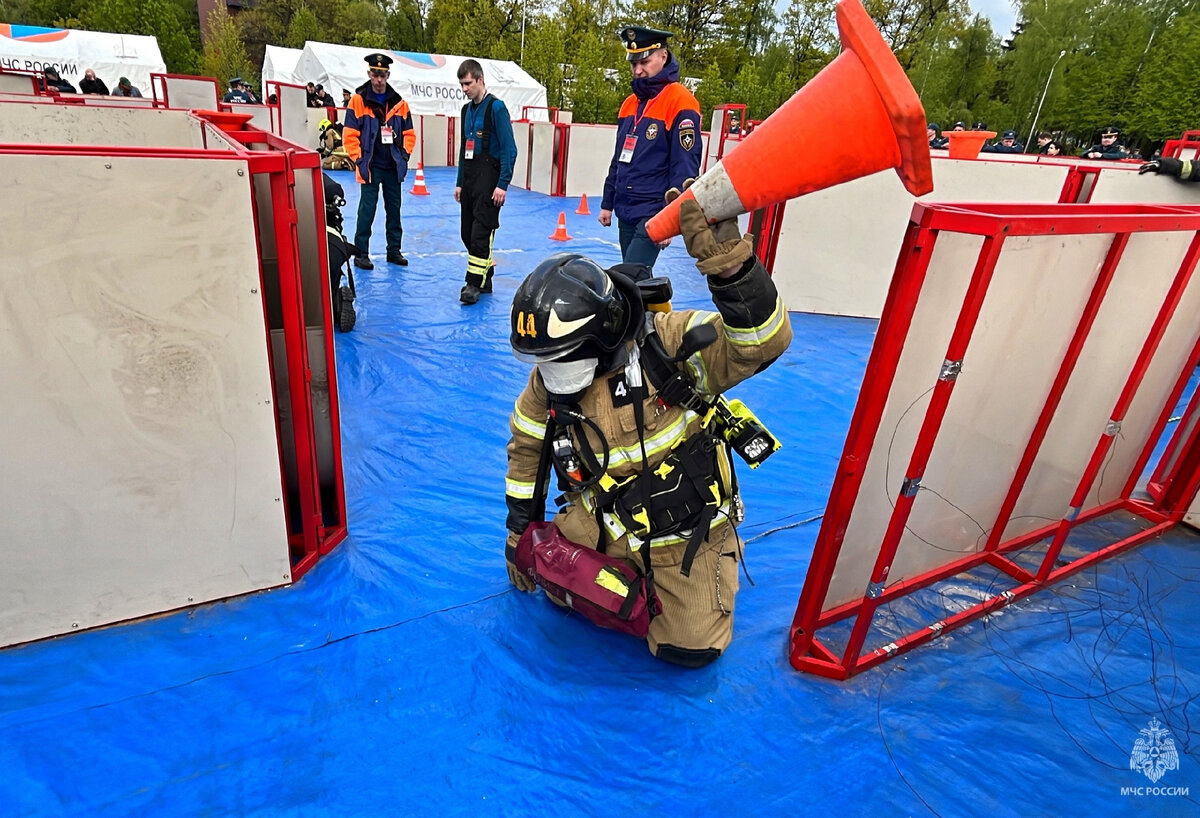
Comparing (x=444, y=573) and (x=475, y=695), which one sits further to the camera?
(x=444, y=573)

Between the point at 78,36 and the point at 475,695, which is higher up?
the point at 78,36

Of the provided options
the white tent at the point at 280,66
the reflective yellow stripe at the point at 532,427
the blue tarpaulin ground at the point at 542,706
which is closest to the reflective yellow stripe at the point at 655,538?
the reflective yellow stripe at the point at 532,427

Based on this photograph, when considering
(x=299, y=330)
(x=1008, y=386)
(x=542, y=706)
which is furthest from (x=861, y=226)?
(x=542, y=706)

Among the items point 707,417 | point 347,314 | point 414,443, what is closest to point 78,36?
point 347,314

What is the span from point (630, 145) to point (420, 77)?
2274 cm

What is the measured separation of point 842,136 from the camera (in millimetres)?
1622

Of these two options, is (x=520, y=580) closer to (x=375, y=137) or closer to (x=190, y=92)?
(x=375, y=137)

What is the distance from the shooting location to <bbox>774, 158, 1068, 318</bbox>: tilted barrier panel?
21.0ft

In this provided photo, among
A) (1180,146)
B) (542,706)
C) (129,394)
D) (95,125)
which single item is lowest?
(542,706)

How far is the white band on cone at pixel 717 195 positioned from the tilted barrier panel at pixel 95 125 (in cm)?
355

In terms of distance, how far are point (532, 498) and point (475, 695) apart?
752 millimetres

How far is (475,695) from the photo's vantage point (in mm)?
2336

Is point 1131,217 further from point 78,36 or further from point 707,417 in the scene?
point 78,36

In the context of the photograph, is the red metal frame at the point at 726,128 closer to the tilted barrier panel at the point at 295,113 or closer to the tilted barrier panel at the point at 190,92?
the tilted barrier panel at the point at 190,92
